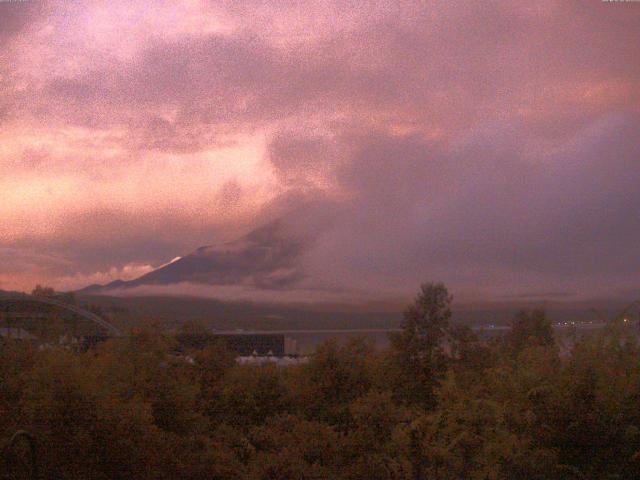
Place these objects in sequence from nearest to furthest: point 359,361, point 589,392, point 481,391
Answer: point 589,392, point 481,391, point 359,361

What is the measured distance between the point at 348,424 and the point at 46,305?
15263 mm

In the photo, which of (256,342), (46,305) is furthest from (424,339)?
(46,305)

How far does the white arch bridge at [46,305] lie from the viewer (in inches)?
716

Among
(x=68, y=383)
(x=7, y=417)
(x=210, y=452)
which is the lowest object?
(x=210, y=452)

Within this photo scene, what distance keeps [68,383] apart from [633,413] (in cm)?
569

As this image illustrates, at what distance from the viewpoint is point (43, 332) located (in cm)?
1204

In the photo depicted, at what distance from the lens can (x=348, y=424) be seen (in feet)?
28.2

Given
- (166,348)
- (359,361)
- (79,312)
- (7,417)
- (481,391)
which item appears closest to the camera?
(7,417)

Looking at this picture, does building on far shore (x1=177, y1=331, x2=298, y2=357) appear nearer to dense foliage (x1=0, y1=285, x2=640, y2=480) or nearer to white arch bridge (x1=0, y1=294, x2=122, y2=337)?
white arch bridge (x1=0, y1=294, x2=122, y2=337)

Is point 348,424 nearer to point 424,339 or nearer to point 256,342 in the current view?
point 424,339

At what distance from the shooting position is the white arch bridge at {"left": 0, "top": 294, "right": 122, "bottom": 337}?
716 inches

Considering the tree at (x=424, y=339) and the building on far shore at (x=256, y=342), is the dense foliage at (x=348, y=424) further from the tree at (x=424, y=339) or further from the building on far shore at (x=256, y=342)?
the building on far shore at (x=256, y=342)

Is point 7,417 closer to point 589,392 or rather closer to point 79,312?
point 589,392

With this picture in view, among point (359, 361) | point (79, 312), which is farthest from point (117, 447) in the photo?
point (79, 312)
